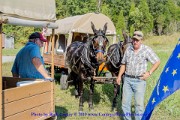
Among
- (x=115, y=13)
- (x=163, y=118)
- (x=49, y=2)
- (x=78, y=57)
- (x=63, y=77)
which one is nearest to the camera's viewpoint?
(x=49, y=2)

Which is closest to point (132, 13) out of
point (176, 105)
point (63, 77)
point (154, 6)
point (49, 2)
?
point (154, 6)

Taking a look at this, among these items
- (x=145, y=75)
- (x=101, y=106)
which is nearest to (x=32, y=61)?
(x=145, y=75)

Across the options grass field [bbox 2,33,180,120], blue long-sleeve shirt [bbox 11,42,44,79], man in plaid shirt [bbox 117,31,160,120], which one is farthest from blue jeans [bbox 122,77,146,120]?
blue long-sleeve shirt [bbox 11,42,44,79]

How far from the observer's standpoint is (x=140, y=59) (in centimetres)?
530

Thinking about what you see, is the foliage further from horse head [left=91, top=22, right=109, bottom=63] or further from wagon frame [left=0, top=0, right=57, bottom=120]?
wagon frame [left=0, top=0, right=57, bottom=120]

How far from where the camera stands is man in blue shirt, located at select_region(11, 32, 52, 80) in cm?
496

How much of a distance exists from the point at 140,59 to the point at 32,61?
1891 millimetres

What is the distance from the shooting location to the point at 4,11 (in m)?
3.64

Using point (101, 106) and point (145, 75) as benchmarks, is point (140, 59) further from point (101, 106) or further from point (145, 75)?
point (101, 106)

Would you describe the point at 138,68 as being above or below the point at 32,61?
below

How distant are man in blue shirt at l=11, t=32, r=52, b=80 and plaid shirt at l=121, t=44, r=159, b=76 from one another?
4.90 feet

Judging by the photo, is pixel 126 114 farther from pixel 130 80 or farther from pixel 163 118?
pixel 163 118

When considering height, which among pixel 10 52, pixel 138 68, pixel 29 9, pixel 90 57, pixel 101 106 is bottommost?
pixel 101 106

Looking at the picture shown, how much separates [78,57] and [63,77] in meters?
2.14
